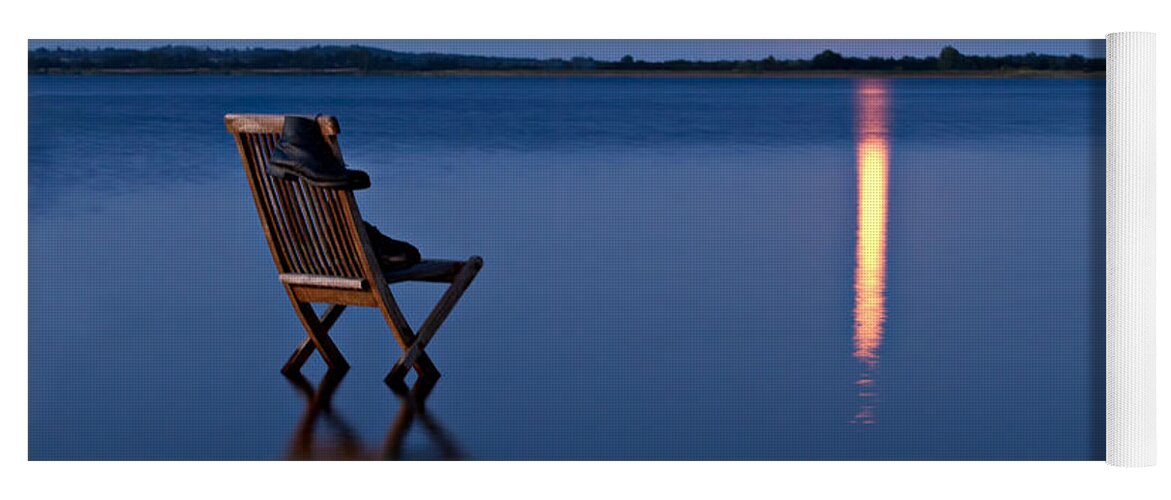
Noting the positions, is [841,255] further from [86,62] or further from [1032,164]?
[86,62]

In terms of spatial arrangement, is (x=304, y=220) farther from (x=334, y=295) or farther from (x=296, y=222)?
(x=334, y=295)

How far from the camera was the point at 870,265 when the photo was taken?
10.1 metres

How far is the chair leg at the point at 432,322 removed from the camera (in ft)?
23.3

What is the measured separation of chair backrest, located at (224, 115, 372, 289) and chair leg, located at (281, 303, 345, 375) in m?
0.24

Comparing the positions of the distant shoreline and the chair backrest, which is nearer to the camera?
the chair backrest

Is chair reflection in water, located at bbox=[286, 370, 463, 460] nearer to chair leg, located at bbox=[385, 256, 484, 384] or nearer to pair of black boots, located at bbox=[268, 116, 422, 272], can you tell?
chair leg, located at bbox=[385, 256, 484, 384]

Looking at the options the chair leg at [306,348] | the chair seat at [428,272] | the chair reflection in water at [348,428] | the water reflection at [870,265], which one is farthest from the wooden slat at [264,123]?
the water reflection at [870,265]

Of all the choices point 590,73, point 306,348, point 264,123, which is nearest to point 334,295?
point 306,348

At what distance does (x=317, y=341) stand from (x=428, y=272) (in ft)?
1.62

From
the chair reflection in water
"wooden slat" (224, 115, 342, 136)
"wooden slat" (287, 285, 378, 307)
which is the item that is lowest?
the chair reflection in water

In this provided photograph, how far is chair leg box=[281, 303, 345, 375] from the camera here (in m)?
7.38

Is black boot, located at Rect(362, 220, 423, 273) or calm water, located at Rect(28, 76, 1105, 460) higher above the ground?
black boot, located at Rect(362, 220, 423, 273)

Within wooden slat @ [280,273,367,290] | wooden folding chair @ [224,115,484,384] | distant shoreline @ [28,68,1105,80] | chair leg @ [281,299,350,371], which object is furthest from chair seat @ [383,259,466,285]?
distant shoreline @ [28,68,1105,80]
